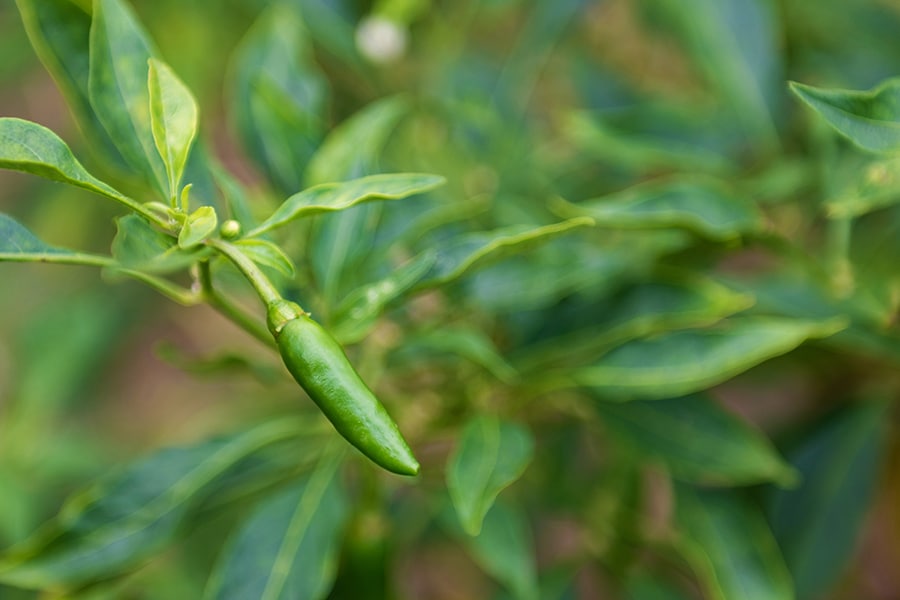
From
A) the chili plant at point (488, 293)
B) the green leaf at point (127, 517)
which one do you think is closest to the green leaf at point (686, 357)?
the chili plant at point (488, 293)

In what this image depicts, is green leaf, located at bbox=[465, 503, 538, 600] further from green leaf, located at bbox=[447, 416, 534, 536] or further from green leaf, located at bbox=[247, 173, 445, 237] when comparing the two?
green leaf, located at bbox=[247, 173, 445, 237]

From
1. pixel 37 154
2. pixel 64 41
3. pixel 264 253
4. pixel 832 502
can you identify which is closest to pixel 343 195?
pixel 264 253

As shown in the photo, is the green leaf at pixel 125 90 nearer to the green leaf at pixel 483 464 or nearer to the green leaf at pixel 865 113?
the green leaf at pixel 483 464

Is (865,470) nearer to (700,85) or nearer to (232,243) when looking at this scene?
(700,85)

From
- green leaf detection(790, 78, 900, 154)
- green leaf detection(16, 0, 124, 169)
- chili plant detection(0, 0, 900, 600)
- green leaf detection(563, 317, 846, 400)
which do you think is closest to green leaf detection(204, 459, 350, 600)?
chili plant detection(0, 0, 900, 600)

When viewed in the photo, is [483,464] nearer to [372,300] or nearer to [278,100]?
[372,300]

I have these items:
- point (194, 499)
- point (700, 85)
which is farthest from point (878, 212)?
point (194, 499)
